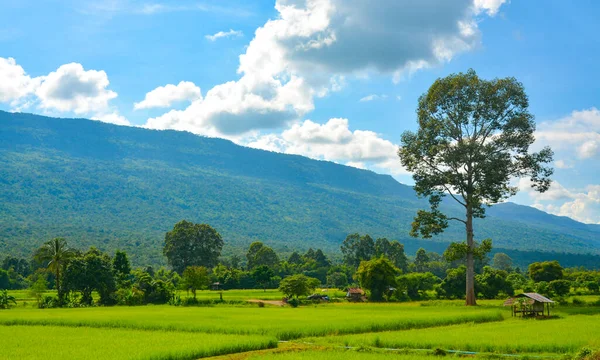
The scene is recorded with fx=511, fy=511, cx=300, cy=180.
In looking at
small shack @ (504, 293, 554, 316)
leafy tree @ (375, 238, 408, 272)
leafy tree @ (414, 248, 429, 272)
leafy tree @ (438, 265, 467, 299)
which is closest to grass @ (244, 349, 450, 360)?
small shack @ (504, 293, 554, 316)

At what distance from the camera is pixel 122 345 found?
2131 centimetres

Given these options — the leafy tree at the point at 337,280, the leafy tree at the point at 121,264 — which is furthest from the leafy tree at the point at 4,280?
the leafy tree at the point at 337,280

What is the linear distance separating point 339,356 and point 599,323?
1488 centimetres

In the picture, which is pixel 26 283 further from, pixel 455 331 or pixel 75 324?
pixel 455 331

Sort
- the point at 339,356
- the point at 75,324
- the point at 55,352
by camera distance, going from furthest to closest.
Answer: the point at 75,324
the point at 55,352
the point at 339,356

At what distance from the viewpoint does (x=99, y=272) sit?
54062mm

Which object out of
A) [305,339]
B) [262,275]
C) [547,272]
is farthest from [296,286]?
[305,339]

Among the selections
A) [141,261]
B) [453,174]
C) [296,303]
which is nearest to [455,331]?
[453,174]

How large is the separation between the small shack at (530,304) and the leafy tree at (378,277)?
22625mm

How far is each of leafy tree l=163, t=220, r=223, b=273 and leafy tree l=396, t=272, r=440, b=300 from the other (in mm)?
45279

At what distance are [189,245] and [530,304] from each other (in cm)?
6892

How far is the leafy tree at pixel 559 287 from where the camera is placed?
47.4m

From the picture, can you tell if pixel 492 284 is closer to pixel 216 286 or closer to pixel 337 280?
pixel 337 280

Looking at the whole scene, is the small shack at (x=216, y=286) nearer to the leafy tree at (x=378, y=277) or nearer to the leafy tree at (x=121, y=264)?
the leafy tree at (x=121, y=264)
